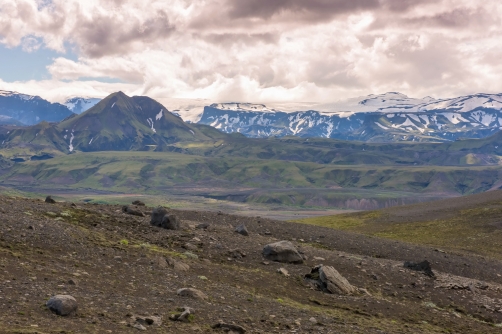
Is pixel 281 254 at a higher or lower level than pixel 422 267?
higher

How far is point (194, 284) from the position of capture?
29.6 metres

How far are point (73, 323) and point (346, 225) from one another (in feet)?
346

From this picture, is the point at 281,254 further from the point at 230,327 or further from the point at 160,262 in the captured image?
the point at 230,327

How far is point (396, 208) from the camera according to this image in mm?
147750

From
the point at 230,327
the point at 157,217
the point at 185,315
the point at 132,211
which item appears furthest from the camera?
the point at 132,211

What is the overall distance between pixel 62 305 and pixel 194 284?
953cm

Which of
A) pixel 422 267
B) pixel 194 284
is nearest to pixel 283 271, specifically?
pixel 194 284

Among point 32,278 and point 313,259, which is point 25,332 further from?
point 313,259

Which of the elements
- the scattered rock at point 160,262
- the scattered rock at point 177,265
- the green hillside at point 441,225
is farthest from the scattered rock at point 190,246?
the green hillside at point 441,225

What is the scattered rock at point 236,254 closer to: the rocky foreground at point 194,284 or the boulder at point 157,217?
the rocky foreground at point 194,284

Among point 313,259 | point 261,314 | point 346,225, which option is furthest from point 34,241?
point 346,225

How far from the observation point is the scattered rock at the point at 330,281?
34.2 m

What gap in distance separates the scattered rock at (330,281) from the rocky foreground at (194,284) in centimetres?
8

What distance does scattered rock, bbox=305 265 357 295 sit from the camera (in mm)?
34250
